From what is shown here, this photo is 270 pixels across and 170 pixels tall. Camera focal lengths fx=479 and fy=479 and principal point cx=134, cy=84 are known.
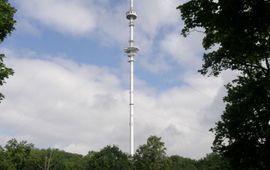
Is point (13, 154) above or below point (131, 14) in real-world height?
below

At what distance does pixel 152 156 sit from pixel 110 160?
1191 centimetres

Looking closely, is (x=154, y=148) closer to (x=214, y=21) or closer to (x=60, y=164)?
(x=60, y=164)

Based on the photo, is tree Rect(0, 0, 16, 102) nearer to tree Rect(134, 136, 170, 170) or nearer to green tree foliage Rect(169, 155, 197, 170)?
tree Rect(134, 136, 170, 170)

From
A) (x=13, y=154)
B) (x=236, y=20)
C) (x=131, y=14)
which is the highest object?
(x=131, y=14)

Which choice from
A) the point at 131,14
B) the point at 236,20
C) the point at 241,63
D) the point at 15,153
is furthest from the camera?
the point at 131,14

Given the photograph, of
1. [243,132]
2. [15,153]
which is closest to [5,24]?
[243,132]

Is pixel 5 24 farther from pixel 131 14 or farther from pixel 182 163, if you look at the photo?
pixel 131 14

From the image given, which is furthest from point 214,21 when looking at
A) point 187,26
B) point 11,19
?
point 11,19

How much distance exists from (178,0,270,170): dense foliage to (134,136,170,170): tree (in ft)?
212

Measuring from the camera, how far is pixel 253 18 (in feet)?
68.0

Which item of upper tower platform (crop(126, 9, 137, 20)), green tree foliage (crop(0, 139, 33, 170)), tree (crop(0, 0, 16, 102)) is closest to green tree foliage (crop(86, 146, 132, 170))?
green tree foliage (crop(0, 139, 33, 170))

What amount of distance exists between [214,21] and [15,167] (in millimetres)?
84150

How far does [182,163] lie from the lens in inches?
5625

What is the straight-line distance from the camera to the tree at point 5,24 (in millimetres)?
23938
